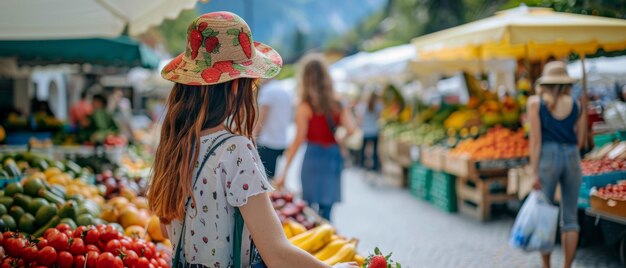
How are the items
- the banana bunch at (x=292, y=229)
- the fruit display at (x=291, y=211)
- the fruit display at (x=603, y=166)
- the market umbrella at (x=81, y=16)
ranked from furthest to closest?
1. the fruit display at (x=603, y=166)
2. the fruit display at (x=291, y=211)
3. the market umbrella at (x=81, y=16)
4. the banana bunch at (x=292, y=229)

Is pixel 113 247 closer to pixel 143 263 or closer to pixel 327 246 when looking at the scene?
pixel 143 263

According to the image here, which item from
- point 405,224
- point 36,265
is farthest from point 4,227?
point 405,224

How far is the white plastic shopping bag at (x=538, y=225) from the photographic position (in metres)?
5.09

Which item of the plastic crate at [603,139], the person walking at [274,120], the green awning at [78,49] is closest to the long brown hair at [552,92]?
the plastic crate at [603,139]

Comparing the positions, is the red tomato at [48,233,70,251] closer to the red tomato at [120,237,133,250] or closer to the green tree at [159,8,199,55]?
the red tomato at [120,237,133,250]

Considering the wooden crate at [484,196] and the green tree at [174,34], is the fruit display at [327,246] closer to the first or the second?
the wooden crate at [484,196]

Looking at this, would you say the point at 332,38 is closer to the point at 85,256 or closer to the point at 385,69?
the point at 385,69

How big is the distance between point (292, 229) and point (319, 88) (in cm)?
213

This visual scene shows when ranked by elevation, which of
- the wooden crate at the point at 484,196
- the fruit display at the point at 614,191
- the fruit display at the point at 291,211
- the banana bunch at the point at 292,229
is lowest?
the wooden crate at the point at 484,196

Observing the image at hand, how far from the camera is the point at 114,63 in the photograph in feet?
33.0

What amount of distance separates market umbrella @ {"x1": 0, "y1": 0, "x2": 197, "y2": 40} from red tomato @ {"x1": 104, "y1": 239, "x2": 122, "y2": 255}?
1.95 metres

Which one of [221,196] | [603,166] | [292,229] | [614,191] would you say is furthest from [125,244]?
[603,166]

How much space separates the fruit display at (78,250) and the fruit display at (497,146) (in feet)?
19.0

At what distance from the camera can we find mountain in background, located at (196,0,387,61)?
12.5ft
